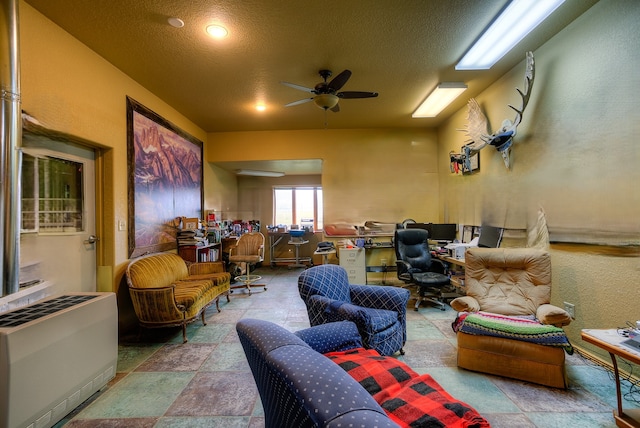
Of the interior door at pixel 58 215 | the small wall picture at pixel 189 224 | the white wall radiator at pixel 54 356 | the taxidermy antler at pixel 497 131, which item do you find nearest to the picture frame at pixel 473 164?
the taxidermy antler at pixel 497 131

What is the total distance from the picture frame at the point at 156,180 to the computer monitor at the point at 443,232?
4109 mm

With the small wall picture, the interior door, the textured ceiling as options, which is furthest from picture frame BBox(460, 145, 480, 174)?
the interior door

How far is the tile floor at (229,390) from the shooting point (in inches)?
67.7

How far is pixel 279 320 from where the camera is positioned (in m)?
3.34

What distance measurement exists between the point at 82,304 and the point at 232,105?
10.3 ft

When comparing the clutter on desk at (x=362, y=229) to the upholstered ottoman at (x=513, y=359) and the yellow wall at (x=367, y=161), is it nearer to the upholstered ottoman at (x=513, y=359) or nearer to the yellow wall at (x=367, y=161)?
the yellow wall at (x=367, y=161)

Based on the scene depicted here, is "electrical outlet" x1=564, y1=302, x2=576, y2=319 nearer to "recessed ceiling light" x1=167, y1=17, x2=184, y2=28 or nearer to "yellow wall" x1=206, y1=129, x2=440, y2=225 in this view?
"yellow wall" x1=206, y1=129, x2=440, y2=225

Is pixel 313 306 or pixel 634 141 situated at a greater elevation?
pixel 634 141

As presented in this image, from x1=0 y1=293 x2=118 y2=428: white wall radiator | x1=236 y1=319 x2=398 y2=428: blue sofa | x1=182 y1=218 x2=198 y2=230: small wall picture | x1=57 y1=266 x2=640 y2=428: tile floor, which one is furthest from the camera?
x1=182 y1=218 x2=198 y2=230: small wall picture

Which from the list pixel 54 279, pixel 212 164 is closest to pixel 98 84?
pixel 54 279

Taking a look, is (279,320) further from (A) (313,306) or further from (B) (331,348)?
(B) (331,348)

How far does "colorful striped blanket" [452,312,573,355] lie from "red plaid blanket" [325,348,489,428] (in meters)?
1.03

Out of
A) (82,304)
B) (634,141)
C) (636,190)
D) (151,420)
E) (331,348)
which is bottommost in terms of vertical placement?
(151,420)

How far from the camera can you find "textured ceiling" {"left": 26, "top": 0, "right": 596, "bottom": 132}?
218 centimetres
